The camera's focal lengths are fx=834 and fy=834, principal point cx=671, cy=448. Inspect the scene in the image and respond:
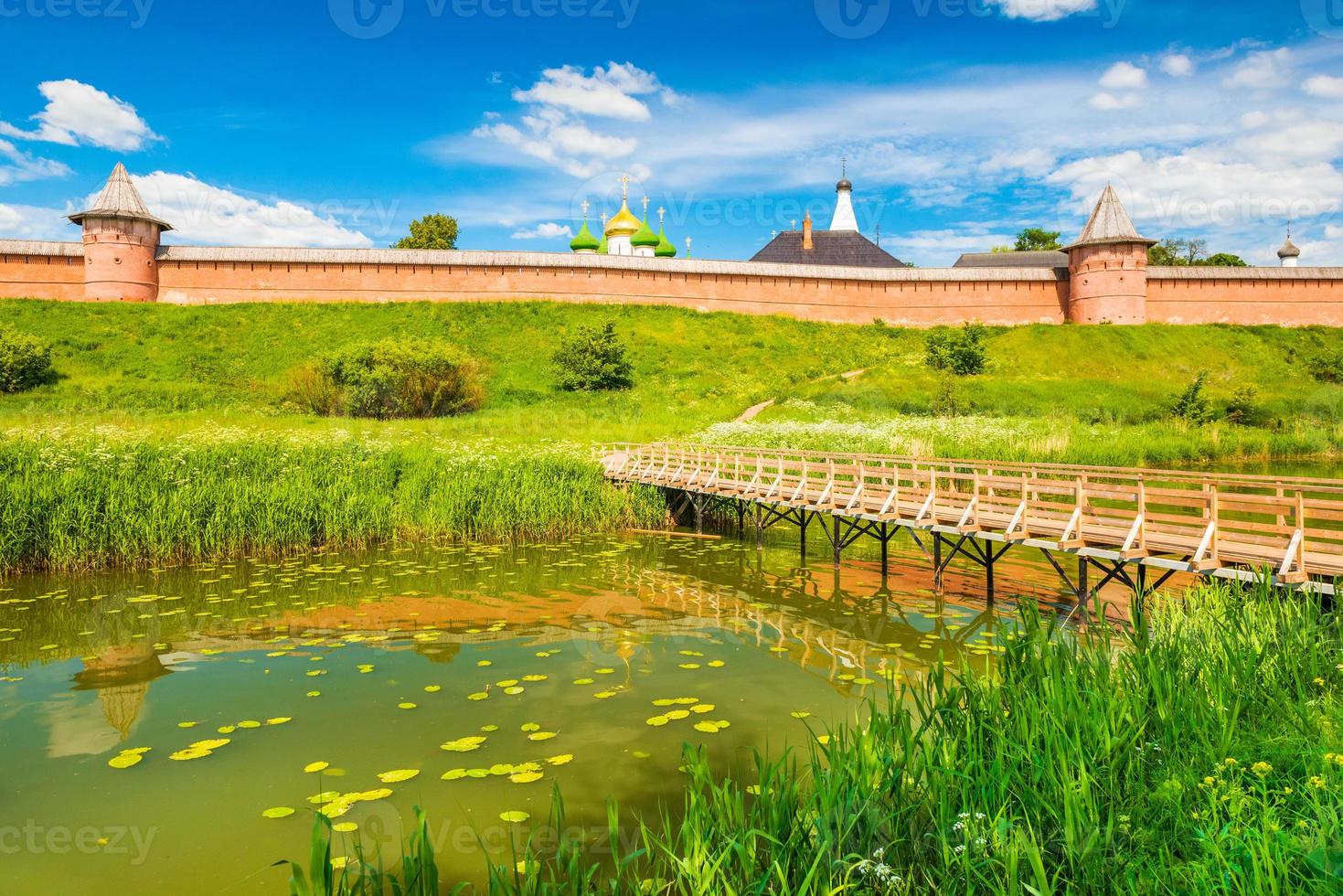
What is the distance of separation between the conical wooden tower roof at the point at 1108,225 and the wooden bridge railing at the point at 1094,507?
91.3ft

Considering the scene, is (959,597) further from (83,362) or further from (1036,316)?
(1036,316)

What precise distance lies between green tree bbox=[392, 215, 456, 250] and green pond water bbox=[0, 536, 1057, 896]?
154ft

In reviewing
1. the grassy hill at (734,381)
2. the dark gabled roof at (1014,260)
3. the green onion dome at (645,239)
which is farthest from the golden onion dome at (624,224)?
the dark gabled roof at (1014,260)

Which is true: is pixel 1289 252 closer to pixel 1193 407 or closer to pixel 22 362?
pixel 1193 407

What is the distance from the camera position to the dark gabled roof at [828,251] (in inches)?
1934

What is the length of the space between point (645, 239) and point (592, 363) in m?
19.3

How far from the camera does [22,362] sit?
2830 centimetres

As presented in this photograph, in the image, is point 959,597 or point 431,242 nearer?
point 959,597

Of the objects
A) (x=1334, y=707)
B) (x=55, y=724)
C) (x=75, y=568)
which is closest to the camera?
(x=1334, y=707)

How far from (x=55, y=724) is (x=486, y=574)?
5.50 m

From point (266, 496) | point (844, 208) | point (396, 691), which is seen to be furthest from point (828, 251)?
point (396, 691)

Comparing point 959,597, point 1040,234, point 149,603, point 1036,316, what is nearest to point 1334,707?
point 959,597

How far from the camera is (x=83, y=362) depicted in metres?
31.1

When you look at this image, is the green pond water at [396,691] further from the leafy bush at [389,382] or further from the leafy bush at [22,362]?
the leafy bush at [22,362]
